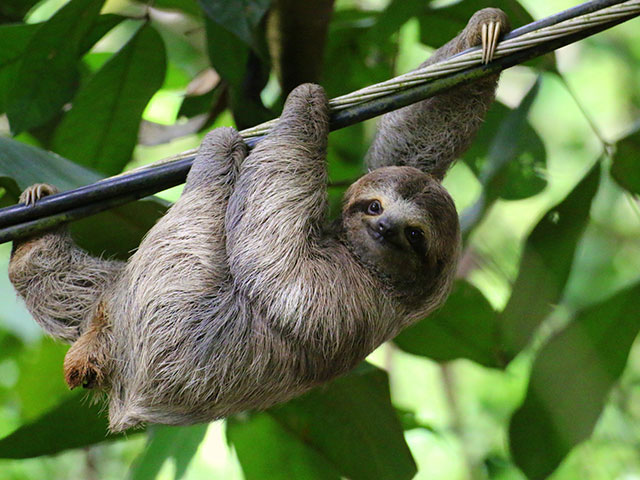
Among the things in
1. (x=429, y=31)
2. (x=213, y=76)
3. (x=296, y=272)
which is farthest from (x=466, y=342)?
(x=213, y=76)

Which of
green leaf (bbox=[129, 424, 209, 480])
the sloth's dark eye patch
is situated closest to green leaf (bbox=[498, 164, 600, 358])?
the sloth's dark eye patch

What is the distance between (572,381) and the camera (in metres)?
4.18

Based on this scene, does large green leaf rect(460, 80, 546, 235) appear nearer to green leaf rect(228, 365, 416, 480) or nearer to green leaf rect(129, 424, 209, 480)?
green leaf rect(228, 365, 416, 480)

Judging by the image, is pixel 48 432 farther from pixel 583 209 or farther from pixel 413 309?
pixel 583 209

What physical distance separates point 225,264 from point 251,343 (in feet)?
1.50

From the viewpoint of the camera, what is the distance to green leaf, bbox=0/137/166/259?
144 inches

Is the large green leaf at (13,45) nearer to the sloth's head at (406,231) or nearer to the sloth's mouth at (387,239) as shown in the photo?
the sloth's head at (406,231)

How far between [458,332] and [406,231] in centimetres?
111

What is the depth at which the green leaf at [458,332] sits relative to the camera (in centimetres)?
471

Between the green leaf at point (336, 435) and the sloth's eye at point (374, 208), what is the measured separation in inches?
36.4

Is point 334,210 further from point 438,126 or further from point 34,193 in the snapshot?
point 34,193

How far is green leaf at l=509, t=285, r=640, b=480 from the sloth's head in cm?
80

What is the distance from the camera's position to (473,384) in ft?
39.6

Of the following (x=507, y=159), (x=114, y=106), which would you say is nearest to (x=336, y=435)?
(x=507, y=159)
